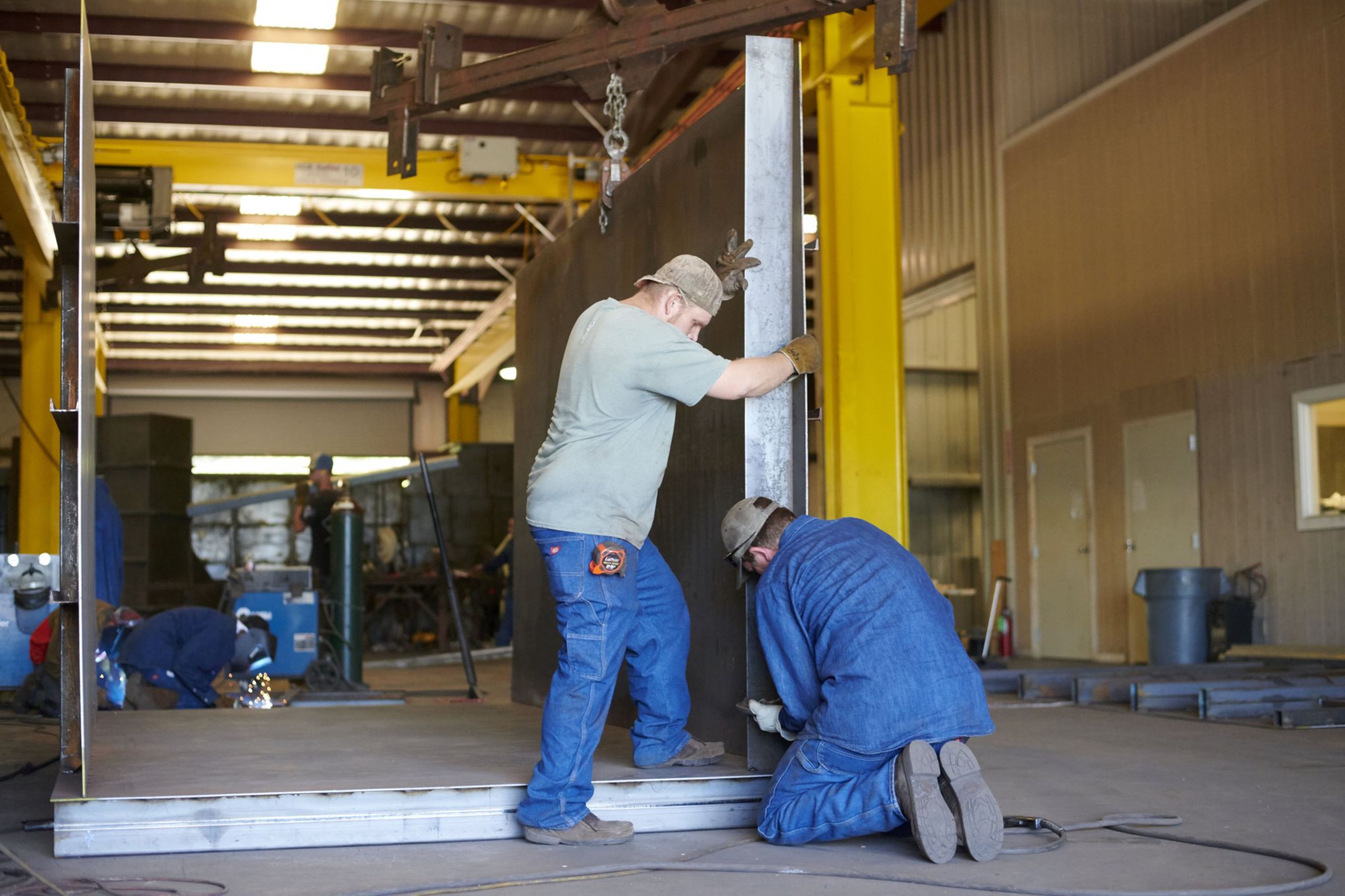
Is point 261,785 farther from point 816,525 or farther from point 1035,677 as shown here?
point 1035,677

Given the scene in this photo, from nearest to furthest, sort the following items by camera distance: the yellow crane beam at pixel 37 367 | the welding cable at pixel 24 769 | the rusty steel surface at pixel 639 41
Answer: the welding cable at pixel 24 769 < the rusty steel surface at pixel 639 41 < the yellow crane beam at pixel 37 367

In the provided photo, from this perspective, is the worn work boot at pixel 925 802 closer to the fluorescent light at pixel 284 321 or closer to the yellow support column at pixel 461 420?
the fluorescent light at pixel 284 321

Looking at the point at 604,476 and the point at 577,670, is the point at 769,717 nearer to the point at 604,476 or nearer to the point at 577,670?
the point at 577,670

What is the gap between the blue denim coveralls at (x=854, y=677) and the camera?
328 centimetres

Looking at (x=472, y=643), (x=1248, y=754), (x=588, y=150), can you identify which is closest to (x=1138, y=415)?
(x=588, y=150)

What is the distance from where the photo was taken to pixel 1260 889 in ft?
9.15

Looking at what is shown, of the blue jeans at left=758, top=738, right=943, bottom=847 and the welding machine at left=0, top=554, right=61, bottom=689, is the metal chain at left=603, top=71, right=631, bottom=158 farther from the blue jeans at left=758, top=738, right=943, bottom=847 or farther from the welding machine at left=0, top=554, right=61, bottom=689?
the welding machine at left=0, top=554, right=61, bottom=689

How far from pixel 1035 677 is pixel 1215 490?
10.9 feet

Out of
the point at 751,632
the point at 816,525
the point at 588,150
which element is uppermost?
the point at 588,150

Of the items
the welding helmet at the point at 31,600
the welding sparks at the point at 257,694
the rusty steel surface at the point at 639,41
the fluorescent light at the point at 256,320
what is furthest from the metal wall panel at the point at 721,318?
the fluorescent light at the point at 256,320

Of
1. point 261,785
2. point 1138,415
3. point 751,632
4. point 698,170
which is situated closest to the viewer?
point 261,785

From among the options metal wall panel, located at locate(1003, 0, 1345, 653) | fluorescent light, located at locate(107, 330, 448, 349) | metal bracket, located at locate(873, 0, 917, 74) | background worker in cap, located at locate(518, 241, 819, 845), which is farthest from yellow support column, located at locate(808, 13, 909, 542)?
fluorescent light, located at locate(107, 330, 448, 349)

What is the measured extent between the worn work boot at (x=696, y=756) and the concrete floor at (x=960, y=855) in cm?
30

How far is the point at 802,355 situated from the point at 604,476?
26.6 inches
